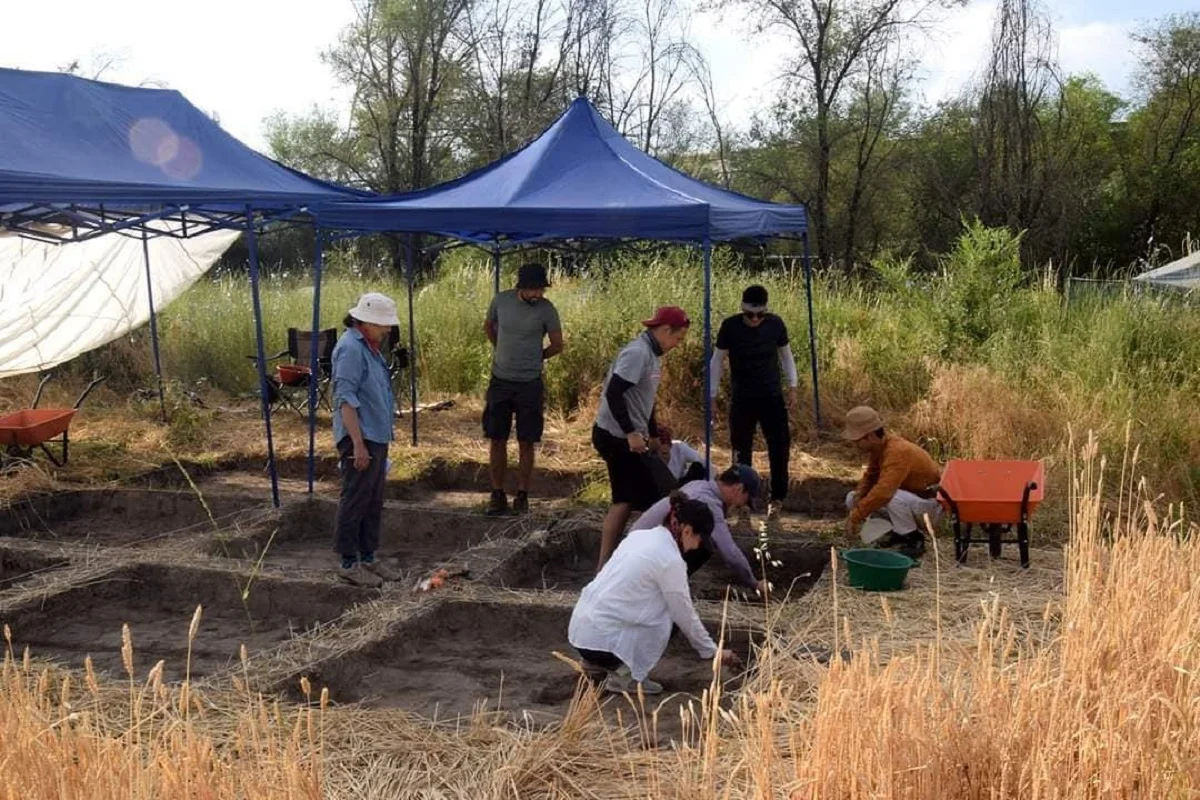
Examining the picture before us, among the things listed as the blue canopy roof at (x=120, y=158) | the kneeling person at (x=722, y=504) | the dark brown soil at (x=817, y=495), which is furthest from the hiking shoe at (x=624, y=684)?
the blue canopy roof at (x=120, y=158)

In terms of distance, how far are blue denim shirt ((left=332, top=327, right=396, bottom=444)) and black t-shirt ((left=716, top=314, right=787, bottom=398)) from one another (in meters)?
2.38

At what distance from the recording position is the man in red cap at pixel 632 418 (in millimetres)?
6039

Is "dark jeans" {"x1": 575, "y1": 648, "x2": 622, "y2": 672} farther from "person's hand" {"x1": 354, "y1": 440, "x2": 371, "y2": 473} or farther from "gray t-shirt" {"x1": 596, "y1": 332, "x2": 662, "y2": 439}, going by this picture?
"person's hand" {"x1": 354, "y1": 440, "x2": 371, "y2": 473}

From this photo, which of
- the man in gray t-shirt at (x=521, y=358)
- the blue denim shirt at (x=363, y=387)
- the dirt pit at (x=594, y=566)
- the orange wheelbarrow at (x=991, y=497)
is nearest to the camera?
the blue denim shirt at (x=363, y=387)

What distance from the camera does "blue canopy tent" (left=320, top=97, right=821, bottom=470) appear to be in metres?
7.12

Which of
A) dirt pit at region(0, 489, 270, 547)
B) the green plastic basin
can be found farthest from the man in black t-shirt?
dirt pit at region(0, 489, 270, 547)

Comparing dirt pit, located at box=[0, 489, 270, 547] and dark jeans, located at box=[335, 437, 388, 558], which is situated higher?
dark jeans, located at box=[335, 437, 388, 558]

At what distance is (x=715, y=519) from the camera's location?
16.2 ft

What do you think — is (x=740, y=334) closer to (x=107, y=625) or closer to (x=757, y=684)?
(x=757, y=684)

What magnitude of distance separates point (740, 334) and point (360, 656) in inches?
134

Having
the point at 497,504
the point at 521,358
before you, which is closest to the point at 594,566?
the point at 497,504

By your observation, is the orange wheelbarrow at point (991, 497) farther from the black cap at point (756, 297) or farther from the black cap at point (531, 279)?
the black cap at point (531, 279)

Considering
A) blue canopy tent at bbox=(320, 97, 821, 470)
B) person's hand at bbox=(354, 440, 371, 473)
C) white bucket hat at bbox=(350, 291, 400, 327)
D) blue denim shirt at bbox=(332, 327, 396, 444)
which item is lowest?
person's hand at bbox=(354, 440, 371, 473)

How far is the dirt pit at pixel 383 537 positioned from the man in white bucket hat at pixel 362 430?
0.52 meters
